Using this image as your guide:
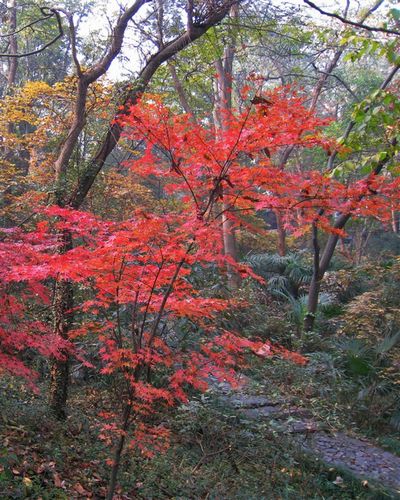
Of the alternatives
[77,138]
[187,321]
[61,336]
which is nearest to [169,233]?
[61,336]

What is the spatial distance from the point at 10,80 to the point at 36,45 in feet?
19.9

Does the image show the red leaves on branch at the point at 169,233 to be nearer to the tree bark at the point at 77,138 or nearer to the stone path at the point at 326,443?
Result: the tree bark at the point at 77,138

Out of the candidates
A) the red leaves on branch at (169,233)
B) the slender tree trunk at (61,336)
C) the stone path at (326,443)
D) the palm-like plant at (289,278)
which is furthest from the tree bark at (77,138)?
the palm-like plant at (289,278)

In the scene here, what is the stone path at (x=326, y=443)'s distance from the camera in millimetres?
5033

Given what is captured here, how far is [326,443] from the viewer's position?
5598mm

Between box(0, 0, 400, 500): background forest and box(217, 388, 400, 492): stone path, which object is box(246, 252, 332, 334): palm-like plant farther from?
Answer: box(217, 388, 400, 492): stone path

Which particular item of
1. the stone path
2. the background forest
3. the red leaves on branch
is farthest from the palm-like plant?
the red leaves on branch

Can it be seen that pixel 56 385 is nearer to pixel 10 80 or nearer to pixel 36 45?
pixel 10 80

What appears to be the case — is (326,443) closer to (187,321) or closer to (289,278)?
(187,321)

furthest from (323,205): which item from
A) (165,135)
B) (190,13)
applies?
(190,13)

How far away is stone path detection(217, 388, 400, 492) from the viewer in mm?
5033

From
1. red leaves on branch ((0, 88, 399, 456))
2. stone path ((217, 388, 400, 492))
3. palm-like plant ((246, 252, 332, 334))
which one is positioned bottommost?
stone path ((217, 388, 400, 492))

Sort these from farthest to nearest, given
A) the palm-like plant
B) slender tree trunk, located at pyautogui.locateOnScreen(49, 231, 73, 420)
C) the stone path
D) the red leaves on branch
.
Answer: the palm-like plant, the stone path, slender tree trunk, located at pyautogui.locateOnScreen(49, 231, 73, 420), the red leaves on branch

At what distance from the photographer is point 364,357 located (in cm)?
695
